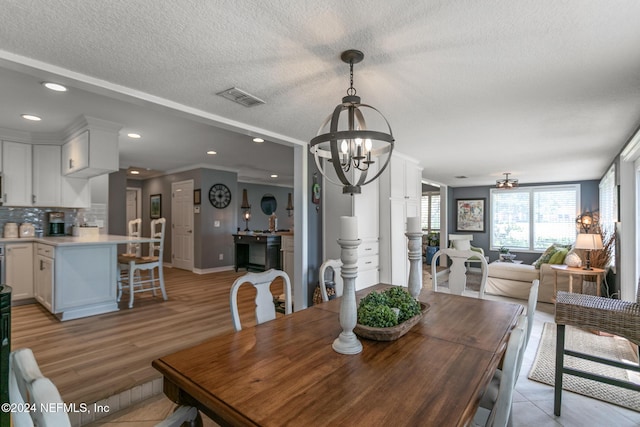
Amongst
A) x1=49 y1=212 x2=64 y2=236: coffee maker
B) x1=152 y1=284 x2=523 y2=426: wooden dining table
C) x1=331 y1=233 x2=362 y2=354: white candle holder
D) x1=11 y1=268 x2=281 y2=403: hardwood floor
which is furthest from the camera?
x1=49 y1=212 x2=64 y2=236: coffee maker

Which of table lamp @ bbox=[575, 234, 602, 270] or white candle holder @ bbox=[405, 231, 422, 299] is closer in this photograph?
white candle holder @ bbox=[405, 231, 422, 299]

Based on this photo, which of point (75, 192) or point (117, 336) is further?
point (75, 192)

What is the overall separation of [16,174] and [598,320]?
637 centimetres

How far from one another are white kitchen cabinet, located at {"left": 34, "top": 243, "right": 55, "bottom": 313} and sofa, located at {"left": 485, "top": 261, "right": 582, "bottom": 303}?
612 cm

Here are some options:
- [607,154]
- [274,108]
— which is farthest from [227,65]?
[607,154]

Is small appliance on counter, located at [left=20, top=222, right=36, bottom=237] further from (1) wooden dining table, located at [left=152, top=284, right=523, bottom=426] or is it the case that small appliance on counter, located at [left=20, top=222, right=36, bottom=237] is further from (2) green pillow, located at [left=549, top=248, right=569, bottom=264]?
(2) green pillow, located at [left=549, top=248, right=569, bottom=264]

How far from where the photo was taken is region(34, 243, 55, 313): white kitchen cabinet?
3586 mm

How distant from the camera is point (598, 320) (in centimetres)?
208

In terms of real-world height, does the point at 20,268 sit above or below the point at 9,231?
below

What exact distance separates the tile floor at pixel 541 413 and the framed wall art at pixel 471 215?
7.06 m

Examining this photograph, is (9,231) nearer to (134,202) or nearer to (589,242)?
(134,202)

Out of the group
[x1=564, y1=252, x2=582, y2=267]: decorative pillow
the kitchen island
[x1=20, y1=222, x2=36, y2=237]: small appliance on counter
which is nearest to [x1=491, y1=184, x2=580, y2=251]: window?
[x1=564, y1=252, x2=582, y2=267]: decorative pillow

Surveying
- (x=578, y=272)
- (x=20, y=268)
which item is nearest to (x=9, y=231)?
(x=20, y=268)

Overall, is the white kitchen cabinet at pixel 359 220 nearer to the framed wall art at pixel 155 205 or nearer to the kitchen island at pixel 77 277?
the kitchen island at pixel 77 277
